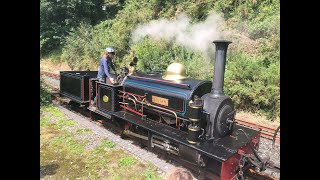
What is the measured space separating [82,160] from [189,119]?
243cm

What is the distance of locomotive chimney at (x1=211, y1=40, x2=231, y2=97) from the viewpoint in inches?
183

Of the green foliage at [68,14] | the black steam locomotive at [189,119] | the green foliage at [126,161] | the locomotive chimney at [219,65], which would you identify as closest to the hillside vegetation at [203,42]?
the green foliage at [68,14]

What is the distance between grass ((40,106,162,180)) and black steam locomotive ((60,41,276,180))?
1.89 ft

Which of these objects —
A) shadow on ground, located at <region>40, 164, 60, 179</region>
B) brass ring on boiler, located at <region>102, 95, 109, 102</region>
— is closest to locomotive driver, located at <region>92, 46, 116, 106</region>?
brass ring on boiler, located at <region>102, 95, 109, 102</region>

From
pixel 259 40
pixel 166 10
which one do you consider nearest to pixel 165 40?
pixel 166 10

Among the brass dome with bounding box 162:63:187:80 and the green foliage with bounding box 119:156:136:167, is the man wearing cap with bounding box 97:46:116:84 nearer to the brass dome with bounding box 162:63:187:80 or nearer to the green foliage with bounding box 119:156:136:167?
the brass dome with bounding box 162:63:187:80

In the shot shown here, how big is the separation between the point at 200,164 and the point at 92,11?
73.9ft

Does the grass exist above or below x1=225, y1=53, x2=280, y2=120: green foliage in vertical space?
below

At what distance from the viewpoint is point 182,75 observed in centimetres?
548

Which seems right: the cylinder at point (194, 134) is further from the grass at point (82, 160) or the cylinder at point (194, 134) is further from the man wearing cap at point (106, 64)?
the man wearing cap at point (106, 64)

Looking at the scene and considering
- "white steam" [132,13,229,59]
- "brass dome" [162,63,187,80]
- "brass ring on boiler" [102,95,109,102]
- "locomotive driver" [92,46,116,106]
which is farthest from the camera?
"white steam" [132,13,229,59]

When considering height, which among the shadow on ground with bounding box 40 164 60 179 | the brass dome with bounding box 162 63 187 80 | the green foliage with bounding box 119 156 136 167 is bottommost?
the shadow on ground with bounding box 40 164 60 179
